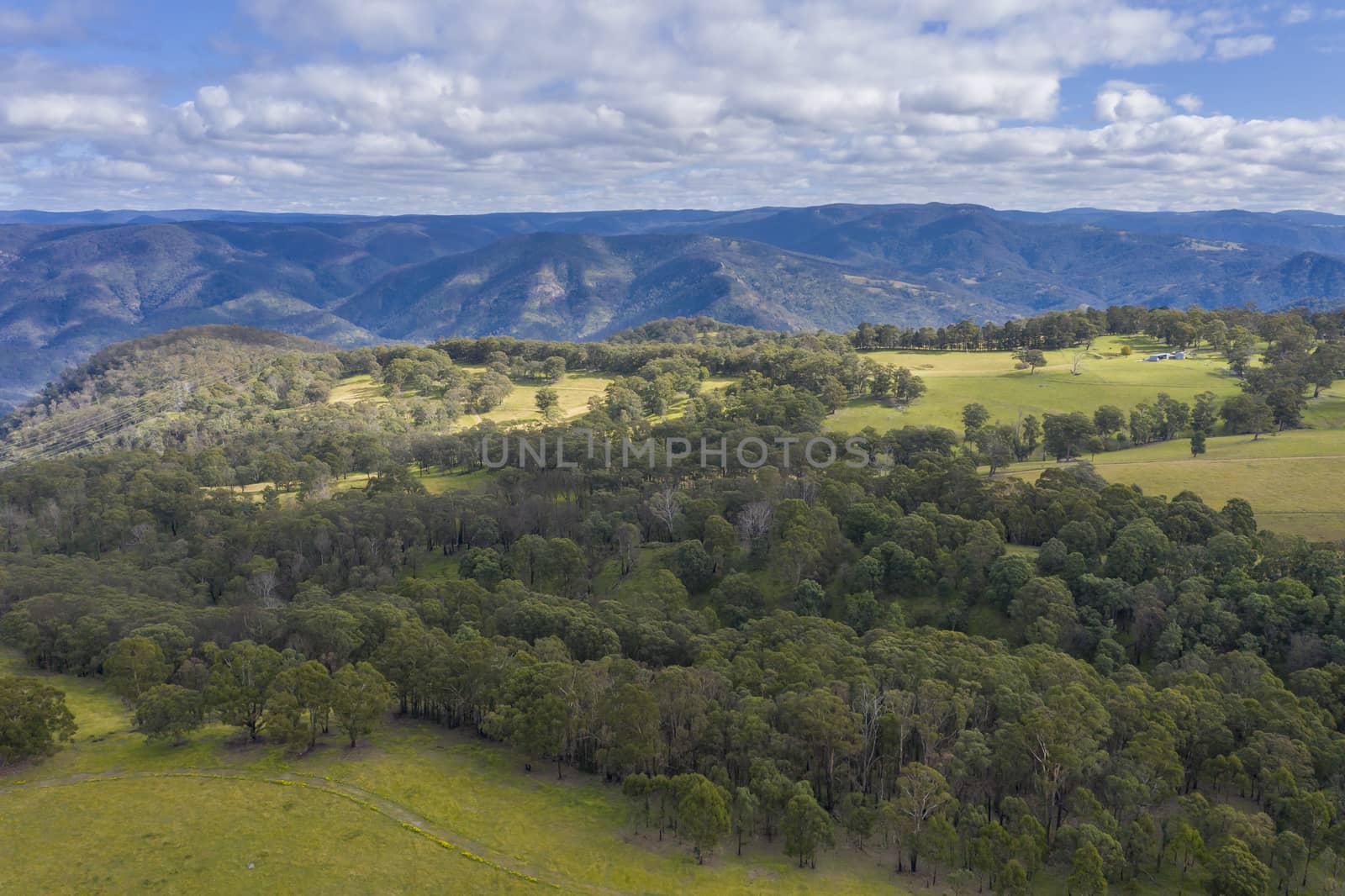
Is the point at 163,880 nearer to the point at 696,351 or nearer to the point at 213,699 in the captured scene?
the point at 213,699

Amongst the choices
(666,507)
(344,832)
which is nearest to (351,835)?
(344,832)

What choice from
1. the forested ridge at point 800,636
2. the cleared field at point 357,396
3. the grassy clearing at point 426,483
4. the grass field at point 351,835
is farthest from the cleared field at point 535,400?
the grass field at point 351,835

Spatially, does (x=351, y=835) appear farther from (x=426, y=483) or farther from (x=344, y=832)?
(x=426, y=483)

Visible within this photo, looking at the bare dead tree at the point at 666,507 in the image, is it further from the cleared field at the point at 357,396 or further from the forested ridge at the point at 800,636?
the cleared field at the point at 357,396

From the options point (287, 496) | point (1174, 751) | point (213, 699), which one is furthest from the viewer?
point (287, 496)

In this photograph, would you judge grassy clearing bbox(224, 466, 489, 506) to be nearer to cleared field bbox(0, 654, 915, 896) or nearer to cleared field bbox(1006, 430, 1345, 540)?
cleared field bbox(0, 654, 915, 896)

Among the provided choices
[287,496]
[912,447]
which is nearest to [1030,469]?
[912,447]
